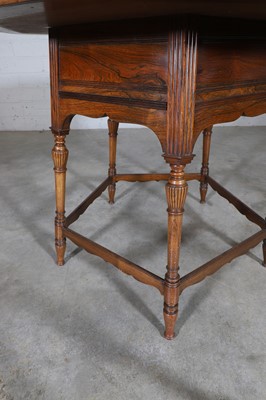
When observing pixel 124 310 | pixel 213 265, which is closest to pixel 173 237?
pixel 213 265

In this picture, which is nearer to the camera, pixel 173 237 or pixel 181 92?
pixel 181 92

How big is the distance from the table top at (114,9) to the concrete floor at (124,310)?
35.7 inches

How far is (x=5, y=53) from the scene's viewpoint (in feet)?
13.6

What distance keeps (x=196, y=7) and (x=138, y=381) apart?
0.93 meters

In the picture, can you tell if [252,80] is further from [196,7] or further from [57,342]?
[57,342]

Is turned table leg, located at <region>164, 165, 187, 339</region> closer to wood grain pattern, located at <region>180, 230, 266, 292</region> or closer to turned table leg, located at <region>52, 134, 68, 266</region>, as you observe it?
wood grain pattern, located at <region>180, 230, 266, 292</region>

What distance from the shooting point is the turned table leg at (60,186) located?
1488 mm

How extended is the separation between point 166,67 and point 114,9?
0.18m

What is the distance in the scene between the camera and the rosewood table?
3.10 ft

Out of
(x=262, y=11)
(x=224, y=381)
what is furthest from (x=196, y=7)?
(x=224, y=381)

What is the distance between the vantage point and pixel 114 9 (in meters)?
0.92

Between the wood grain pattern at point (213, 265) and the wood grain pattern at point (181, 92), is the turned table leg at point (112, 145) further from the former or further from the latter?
the wood grain pattern at point (181, 92)

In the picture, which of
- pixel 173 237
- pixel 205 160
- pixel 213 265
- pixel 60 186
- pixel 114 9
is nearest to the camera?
pixel 114 9

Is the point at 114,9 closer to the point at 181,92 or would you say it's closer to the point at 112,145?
the point at 181,92
